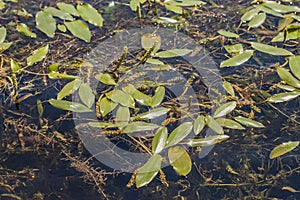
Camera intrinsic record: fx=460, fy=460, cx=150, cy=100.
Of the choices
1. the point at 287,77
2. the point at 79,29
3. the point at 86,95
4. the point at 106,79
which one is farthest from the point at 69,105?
the point at 287,77

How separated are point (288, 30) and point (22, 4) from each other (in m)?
1.16

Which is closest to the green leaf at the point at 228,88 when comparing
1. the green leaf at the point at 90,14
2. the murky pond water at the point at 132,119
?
the murky pond water at the point at 132,119

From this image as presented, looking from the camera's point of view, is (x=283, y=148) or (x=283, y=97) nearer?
(x=283, y=148)

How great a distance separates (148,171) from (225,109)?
0.36m

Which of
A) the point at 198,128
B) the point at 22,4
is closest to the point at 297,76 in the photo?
the point at 198,128

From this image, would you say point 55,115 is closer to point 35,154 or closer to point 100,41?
point 35,154

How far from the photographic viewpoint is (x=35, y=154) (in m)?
1.47

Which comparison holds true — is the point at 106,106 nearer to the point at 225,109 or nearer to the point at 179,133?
the point at 179,133

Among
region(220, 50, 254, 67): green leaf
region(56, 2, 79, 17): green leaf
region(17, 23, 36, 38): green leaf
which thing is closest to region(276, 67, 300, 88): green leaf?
region(220, 50, 254, 67): green leaf

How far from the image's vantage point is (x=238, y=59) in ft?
5.68

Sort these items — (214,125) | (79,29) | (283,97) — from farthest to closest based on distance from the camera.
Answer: (79,29) → (283,97) → (214,125)

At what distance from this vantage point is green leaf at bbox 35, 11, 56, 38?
1.84 metres

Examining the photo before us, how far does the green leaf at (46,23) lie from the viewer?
184 centimetres

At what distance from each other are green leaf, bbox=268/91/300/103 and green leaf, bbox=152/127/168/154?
41 cm
